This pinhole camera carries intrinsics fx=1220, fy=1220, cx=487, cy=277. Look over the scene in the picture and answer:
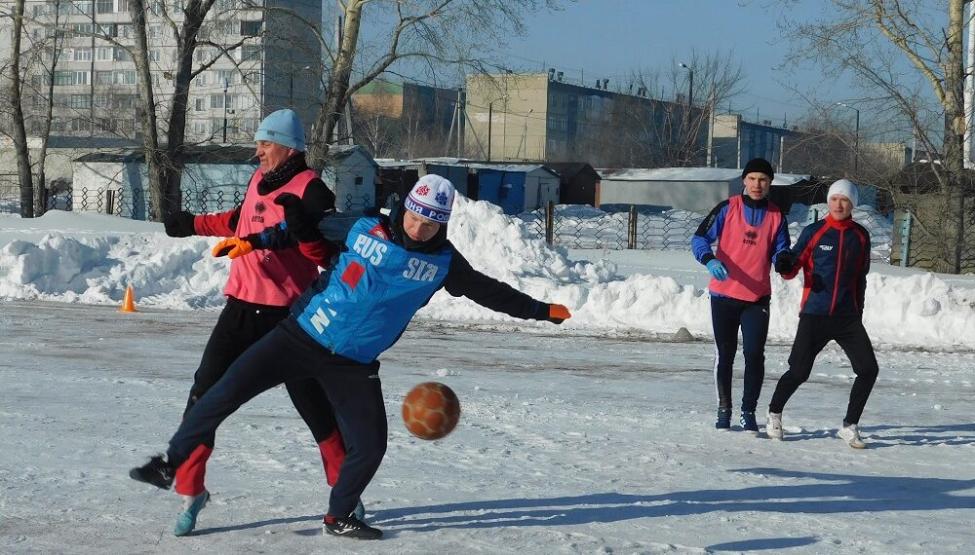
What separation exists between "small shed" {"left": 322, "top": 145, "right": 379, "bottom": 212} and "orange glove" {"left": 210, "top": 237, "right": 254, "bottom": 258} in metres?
38.9

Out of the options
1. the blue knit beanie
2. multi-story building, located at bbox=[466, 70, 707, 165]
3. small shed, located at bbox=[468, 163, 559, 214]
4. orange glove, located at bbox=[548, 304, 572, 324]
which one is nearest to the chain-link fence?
small shed, located at bbox=[468, 163, 559, 214]

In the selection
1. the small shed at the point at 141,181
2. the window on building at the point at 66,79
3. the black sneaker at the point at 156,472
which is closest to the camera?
the black sneaker at the point at 156,472

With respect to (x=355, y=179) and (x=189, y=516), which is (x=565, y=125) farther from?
(x=189, y=516)

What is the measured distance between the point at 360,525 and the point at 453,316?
41.6 ft

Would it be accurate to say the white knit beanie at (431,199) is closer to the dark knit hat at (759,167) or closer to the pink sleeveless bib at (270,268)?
the pink sleeveless bib at (270,268)

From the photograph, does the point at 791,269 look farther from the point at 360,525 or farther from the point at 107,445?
the point at 107,445

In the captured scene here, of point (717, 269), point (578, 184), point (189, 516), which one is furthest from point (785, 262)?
point (578, 184)

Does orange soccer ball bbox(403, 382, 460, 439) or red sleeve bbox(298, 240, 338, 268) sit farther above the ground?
red sleeve bbox(298, 240, 338, 268)

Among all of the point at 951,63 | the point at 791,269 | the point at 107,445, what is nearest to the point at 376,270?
the point at 107,445

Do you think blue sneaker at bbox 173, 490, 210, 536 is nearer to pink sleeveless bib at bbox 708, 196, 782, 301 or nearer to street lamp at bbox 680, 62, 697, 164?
pink sleeveless bib at bbox 708, 196, 782, 301

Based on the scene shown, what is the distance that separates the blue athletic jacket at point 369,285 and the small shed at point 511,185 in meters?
54.0

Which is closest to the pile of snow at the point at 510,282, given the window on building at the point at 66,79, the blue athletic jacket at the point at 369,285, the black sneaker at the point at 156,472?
the blue athletic jacket at the point at 369,285

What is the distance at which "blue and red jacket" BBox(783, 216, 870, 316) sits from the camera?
334 inches

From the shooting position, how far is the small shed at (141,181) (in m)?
44.5
